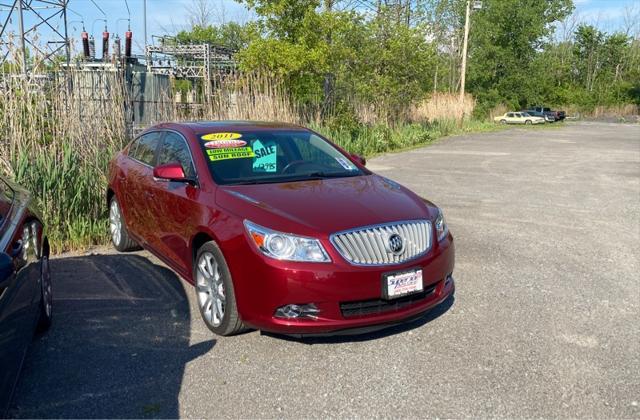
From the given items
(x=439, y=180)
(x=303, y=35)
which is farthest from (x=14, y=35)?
(x=303, y=35)

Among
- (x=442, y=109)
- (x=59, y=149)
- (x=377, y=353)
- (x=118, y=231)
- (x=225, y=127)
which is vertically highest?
(x=442, y=109)

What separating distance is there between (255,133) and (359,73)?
1494cm

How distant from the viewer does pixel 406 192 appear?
4.71 meters

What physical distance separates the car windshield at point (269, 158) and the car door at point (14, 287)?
57.1 inches

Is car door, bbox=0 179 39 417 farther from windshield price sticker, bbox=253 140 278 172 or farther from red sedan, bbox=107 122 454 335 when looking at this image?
windshield price sticker, bbox=253 140 278 172

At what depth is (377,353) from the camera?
3859 millimetres

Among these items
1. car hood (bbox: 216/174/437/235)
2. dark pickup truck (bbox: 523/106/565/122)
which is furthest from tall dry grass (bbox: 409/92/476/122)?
car hood (bbox: 216/174/437/235)

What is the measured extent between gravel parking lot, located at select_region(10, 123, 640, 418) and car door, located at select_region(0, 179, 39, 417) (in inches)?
18.7

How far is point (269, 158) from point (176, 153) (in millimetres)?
877

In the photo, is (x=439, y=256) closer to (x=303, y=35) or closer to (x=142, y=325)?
(x=142, y=325)

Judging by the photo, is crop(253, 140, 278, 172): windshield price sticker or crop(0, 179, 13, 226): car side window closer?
crop(0, 179, 13, 226): car side window

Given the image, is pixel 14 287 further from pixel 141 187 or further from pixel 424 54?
pixel 424 54

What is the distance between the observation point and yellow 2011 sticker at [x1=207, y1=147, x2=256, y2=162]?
4.71 m

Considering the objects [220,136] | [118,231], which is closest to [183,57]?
[118,231]
